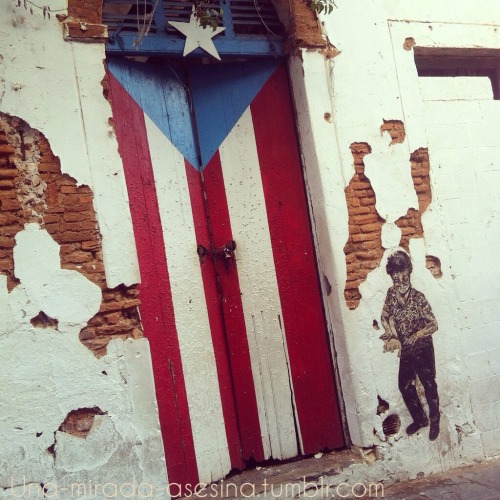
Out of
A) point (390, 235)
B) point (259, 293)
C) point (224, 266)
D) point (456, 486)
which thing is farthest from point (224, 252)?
point (456, 486)

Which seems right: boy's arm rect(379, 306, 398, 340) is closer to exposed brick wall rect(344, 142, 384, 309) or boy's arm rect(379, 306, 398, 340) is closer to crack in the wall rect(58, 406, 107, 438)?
exposed brick wall rect(344, 142, 384, 309)

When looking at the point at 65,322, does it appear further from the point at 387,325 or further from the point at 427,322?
the point at 427,322

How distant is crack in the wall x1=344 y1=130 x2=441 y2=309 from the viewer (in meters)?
4.24

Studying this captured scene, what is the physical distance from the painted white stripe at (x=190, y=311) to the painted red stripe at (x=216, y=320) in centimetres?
4

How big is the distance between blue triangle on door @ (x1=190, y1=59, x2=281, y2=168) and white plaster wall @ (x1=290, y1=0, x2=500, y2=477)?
1.09 ft

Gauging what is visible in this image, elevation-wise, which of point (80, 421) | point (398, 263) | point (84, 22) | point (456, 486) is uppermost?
point (84, 22)

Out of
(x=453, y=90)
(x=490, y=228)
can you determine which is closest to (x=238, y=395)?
(x=490, y=228)

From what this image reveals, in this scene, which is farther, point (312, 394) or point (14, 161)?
point (312, 394)

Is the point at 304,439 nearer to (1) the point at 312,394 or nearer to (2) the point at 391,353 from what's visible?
(1) the point at 312,394

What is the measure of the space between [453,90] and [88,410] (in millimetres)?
3684

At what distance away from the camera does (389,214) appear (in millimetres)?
4391

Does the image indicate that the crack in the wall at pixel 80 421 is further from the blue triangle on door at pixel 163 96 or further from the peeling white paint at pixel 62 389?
the blue triangle on door at pixel 163 96

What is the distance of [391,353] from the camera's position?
426 cm

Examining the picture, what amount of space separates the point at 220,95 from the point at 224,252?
1.16 metres
